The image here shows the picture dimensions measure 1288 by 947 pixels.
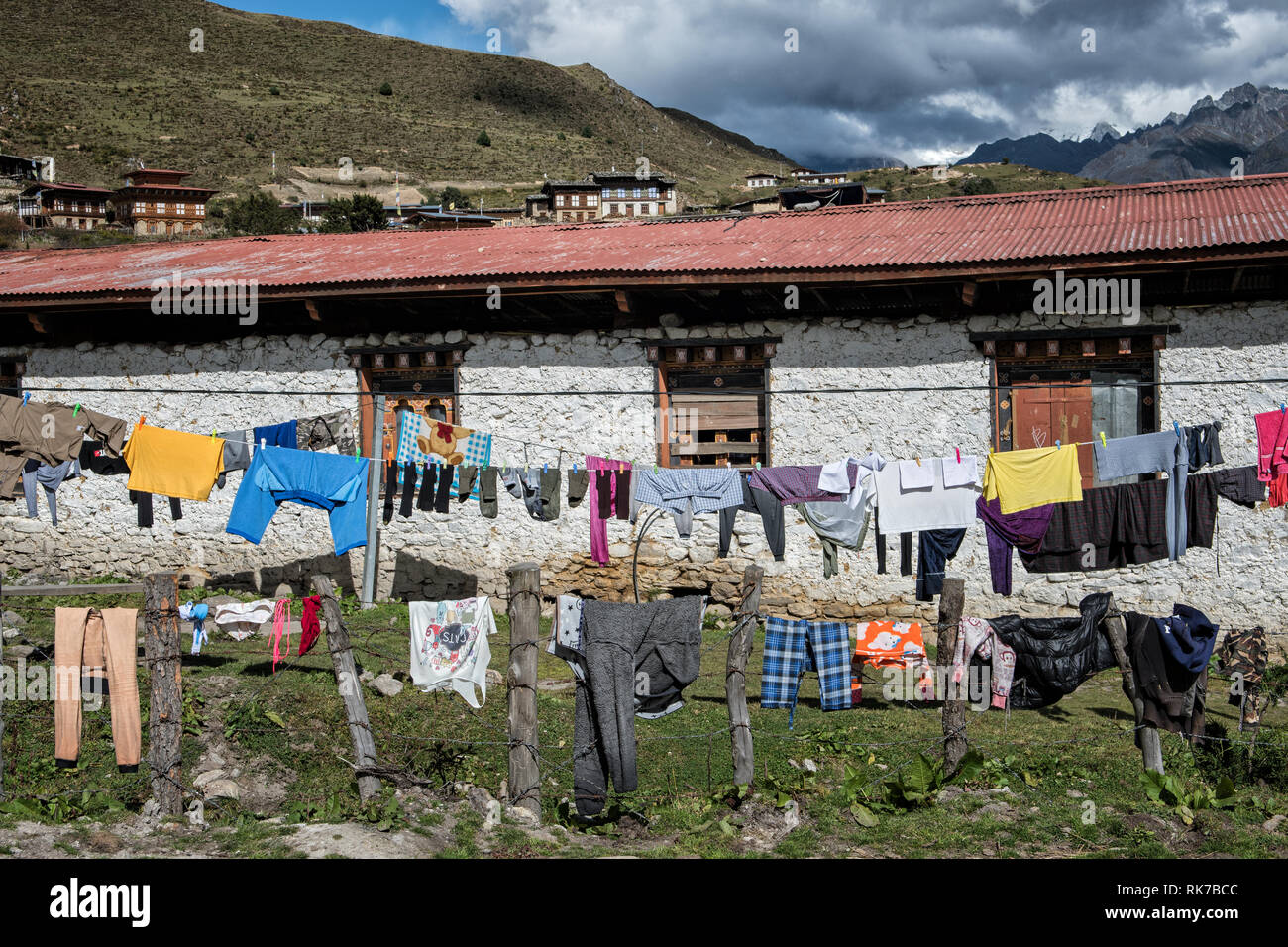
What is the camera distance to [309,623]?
8.51 metres

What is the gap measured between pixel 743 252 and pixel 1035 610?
5087mm

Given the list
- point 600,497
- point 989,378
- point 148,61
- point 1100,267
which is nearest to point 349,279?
point 600,497

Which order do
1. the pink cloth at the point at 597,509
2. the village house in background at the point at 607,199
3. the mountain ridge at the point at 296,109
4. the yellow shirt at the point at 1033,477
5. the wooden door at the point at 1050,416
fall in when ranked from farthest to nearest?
the mountain ridge at the point at 296,109 → the village house in background at the point at 607,199 → the wooden door at the point at 1050,416 → the pink cloth at the point at 597,509 → the yellow shirt at the point at 1033,477

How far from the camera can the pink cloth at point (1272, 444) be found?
327 inches

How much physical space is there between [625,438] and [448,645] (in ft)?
15.7

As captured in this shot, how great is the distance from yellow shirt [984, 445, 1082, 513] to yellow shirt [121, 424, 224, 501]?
7.06 m

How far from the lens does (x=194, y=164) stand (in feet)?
198

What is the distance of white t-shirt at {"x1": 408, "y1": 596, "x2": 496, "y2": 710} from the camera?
732 cm

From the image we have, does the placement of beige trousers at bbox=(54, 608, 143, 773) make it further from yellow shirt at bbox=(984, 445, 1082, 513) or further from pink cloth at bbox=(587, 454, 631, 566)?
yellow shirt at bbox=(984, 445, 1082, 513)

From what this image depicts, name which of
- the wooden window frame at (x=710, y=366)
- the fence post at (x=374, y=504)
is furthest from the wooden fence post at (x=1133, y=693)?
A: the fence post at (x=374, y=504)

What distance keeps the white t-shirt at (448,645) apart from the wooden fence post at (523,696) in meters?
0.78

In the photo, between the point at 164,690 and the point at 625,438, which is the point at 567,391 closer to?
the point at 625,438

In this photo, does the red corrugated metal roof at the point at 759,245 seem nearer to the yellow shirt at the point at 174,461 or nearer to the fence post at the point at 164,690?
the yellow shirt at the point at 174,461

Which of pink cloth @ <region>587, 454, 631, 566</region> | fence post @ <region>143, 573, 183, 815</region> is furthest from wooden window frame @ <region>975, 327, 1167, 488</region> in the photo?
fence post @ <region>143, 573, 183, 815</region>
